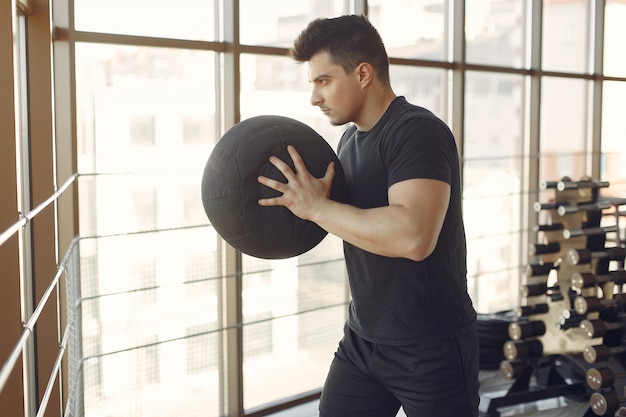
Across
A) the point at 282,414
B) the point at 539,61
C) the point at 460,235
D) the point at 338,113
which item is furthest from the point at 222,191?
the point at 539,61

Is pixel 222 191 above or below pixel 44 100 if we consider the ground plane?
below

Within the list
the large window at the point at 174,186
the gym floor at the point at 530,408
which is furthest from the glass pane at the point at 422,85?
the gym floor at the point at 530,408

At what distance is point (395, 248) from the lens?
150cm

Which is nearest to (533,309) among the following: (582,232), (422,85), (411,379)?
(582,232)

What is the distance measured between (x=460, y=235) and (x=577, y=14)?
12.4 ft

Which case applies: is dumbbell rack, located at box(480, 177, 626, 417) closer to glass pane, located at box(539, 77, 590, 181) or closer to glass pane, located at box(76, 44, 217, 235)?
glass pane, located at box(539, 77, 590, 181)

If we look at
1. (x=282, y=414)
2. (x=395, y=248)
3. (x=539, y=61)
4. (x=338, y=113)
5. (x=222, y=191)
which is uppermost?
(x=539, y=61)

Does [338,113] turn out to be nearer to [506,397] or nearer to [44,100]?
[44,100]

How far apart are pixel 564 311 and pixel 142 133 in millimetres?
1929

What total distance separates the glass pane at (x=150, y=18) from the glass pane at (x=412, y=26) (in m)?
0.94

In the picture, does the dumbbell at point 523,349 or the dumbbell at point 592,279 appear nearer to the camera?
the dumbbell at point 592,279

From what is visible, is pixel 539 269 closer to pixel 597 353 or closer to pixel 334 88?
pixel 597 353

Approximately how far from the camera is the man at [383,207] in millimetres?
1538

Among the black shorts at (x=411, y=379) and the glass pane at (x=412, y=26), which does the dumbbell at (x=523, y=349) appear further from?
the black shorts at (x=411, y=379)
